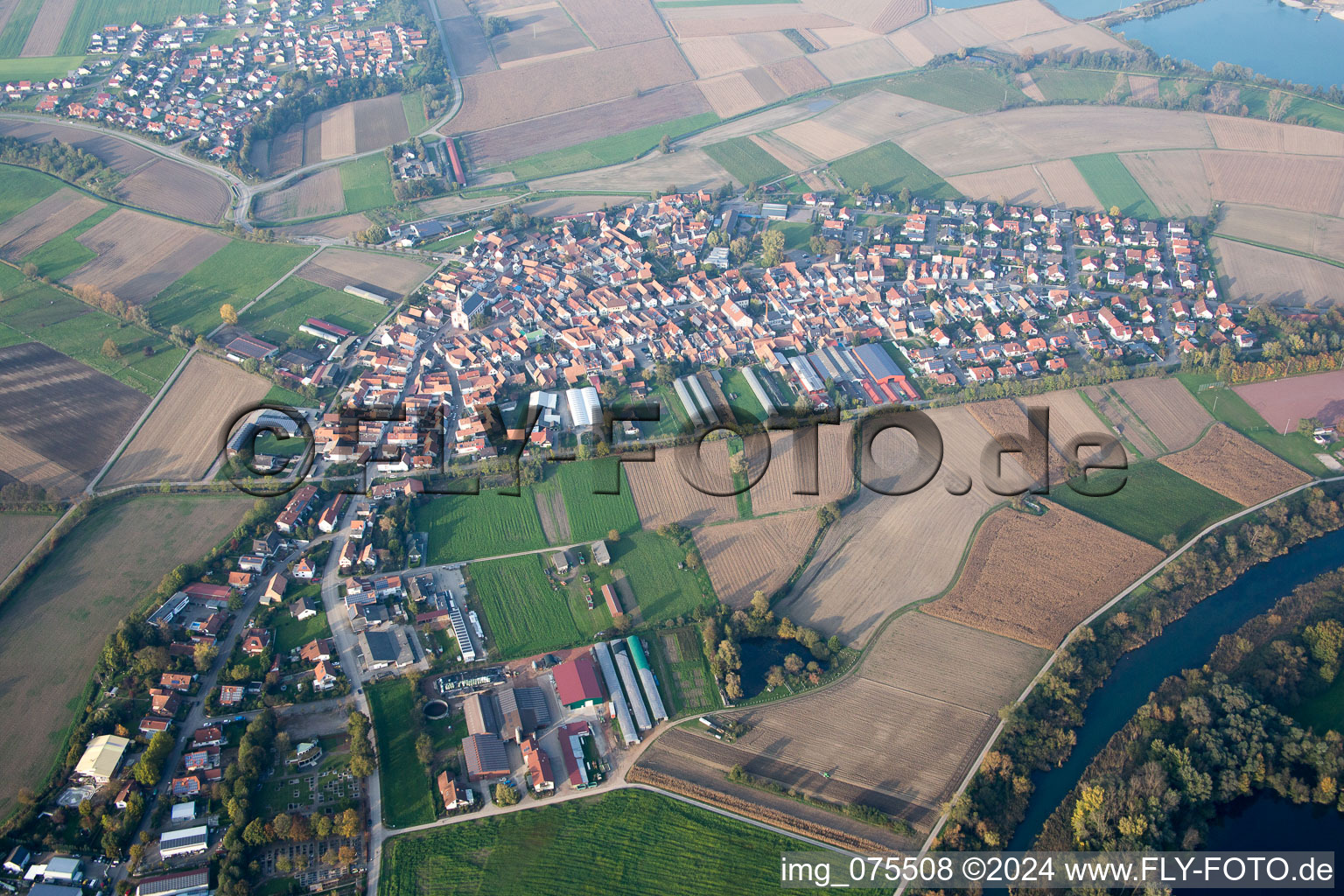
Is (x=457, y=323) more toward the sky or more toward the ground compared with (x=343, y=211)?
more toward the ground

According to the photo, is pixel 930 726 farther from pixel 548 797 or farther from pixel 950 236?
pixel 950 236

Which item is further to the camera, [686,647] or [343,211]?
[343,211]

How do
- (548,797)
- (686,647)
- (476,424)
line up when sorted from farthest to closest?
(476,424), (686,647), (548,797)

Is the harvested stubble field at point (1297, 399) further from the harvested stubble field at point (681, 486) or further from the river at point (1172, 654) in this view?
the harvested stubble field at point (681, 486)

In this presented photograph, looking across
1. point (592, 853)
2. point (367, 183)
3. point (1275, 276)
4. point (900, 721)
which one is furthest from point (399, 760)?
point (1275, 276)

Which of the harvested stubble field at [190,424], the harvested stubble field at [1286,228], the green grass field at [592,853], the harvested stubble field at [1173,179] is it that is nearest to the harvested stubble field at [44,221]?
the harvested stubble field at [190,424]

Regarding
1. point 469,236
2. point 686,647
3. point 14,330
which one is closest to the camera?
point 686,647

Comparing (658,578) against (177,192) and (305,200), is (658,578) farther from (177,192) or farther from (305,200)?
(177,192)

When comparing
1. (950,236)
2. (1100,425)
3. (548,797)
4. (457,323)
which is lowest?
(548,797)

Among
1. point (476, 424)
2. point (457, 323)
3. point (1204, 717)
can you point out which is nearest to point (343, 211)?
point (457, 323)
